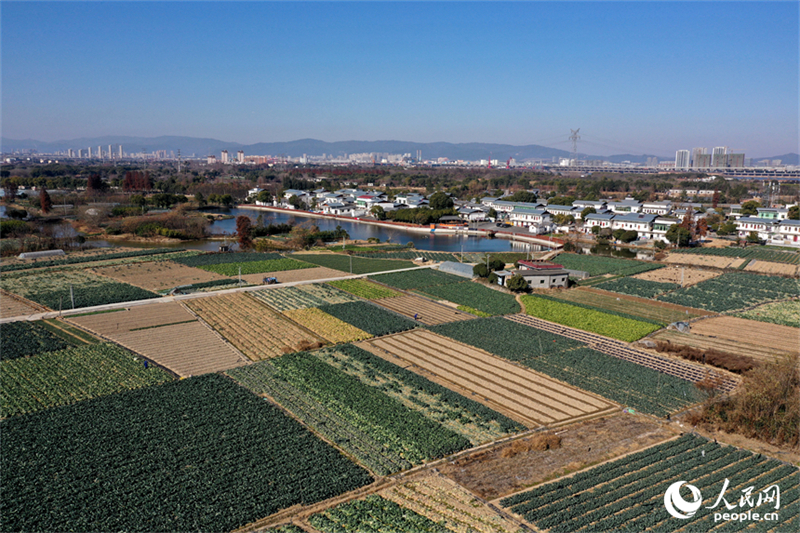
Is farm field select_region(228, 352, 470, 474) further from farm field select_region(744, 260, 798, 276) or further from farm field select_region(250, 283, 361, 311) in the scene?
farm field select_region(744, 260, 798, 276)

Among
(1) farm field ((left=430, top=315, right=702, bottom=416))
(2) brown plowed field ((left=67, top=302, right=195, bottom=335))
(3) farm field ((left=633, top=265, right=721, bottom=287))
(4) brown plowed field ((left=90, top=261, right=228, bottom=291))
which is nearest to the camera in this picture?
(1) farm field ((left=430, top=315, right=702, bottom=416))

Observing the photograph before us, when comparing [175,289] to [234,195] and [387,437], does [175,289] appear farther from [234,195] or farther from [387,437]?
[234,195]

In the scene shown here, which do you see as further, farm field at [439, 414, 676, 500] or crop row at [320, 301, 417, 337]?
crop row at [320, 301, 417, 337]

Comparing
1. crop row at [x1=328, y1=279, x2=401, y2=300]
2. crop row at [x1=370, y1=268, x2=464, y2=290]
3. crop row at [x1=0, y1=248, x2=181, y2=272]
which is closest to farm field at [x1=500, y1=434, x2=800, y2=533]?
crop row at [x1=328, y1=279, x2=401, y2=300]

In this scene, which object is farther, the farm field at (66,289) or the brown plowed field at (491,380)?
the farm field at (66,289)

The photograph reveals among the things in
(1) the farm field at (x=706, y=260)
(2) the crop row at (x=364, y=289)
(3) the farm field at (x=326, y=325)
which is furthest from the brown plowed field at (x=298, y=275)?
(1) the farm field at (x=706, y=260)

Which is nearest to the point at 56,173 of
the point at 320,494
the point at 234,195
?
the point at 234,195

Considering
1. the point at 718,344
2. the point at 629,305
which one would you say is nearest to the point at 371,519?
the point at 718,344

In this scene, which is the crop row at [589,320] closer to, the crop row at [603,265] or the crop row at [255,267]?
the crop row at [603,265]
